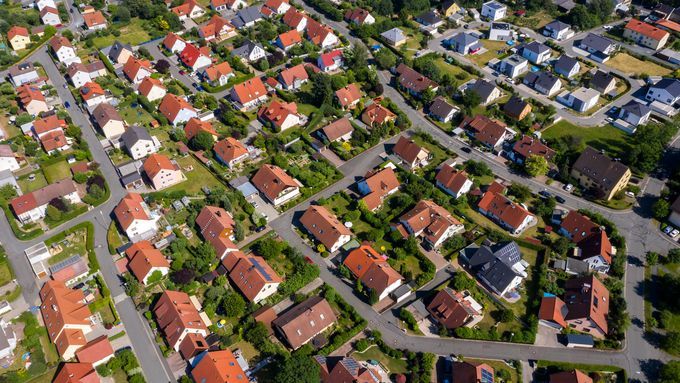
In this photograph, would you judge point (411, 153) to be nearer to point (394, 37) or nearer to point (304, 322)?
point (304, 322)

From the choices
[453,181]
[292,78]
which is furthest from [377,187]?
[292,78]

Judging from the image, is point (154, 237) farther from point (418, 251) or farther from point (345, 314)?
point (418, 251)

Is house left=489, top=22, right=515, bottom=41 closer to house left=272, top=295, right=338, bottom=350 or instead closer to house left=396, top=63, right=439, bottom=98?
house left=396, top=63, right=439, bottom=98

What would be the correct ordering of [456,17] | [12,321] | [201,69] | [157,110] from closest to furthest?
[12,321], [157,110], [201,69], [456,17]

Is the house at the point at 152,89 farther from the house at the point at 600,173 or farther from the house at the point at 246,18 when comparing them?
the house at the point at 600,173

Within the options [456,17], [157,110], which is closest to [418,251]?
[157,110]

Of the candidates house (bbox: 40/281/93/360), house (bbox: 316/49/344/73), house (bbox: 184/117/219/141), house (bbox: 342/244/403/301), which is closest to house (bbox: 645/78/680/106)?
house (bbox: 316/49/344/73)

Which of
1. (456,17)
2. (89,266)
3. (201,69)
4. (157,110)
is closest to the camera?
(89,266)

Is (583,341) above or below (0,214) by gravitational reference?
above

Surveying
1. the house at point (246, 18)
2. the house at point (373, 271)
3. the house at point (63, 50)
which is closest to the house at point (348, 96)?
the house at point (373, 271)
